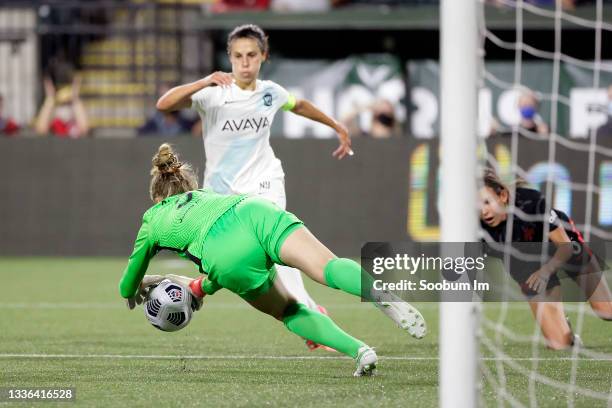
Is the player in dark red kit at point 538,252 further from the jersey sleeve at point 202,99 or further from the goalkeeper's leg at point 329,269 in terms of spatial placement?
the jersey sleeve at point 202,99

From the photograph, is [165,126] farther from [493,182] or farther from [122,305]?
[493,182]

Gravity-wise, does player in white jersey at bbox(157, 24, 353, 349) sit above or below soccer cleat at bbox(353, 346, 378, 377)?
above

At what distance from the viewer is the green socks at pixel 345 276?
5.57m

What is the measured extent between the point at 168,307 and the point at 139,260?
38 cm

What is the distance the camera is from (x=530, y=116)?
47.9ft

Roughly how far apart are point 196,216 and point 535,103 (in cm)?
998

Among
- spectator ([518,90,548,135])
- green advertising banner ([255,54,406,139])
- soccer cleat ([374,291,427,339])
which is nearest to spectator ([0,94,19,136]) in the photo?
green advertising banner ([255,54,406,139])

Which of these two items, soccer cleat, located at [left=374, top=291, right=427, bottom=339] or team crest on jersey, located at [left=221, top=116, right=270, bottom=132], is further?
team crest on jersey, located at [left=221, top=116, right=270, bottom=132]

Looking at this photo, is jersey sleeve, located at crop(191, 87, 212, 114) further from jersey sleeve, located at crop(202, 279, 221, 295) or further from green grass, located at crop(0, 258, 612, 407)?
green grass, located at crop(0, 258, 612, 407)

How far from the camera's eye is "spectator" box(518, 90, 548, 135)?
46.2ft

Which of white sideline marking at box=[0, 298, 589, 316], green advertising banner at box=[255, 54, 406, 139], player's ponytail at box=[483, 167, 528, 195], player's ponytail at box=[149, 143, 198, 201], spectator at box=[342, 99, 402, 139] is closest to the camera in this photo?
player's ponytail at box=[149, 143, 198, 201]

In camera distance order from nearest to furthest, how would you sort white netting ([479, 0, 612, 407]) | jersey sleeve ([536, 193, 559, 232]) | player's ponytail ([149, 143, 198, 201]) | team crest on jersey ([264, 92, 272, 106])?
1. white netting ([479, 0, 612, 407])
2. player's ponytail ([149, 143, 198, 201])
3. jersey sleeve ([536, 193, 559, 232])
4. team crest on jersey ([264, 92, 272, 106])

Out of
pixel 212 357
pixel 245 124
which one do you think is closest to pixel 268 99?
pixel 245 124

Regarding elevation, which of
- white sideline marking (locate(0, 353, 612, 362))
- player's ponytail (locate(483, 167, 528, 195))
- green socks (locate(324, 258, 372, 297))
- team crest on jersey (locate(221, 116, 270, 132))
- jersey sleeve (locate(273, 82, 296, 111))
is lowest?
white sideline marking (locate(0, 353, 612, 362))
